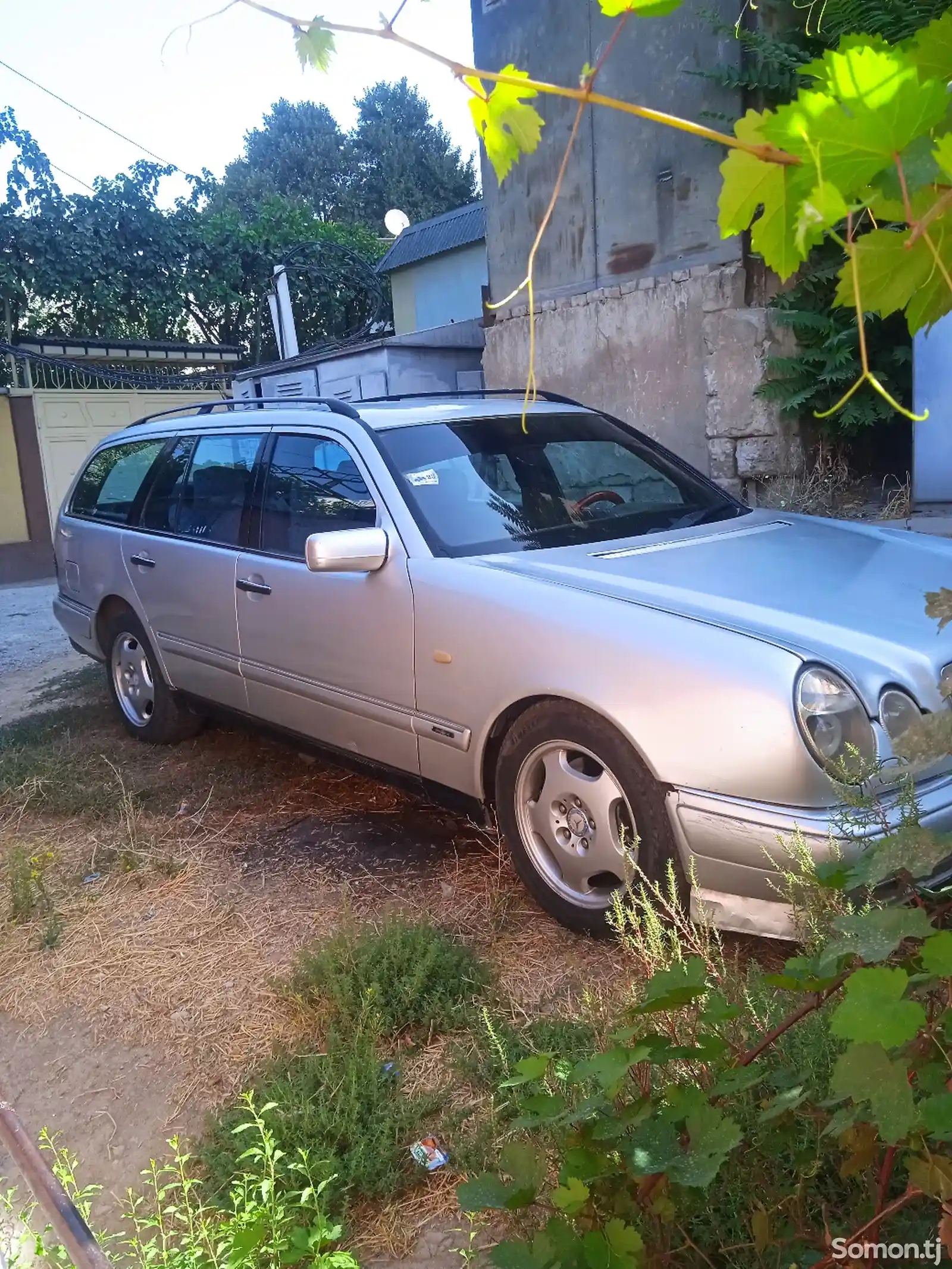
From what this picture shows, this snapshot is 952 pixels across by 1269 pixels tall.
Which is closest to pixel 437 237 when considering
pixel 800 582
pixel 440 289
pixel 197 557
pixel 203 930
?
pixel 440 289

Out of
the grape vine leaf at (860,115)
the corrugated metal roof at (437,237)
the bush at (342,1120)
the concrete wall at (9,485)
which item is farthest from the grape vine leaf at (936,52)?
the corrugated metal roof at (437,237)

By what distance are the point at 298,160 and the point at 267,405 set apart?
3837 centimetres

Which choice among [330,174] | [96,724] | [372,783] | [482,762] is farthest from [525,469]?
[330,174]

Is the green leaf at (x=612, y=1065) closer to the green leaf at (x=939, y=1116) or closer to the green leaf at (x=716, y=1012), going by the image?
the green leaf at (x=716, y=1012)

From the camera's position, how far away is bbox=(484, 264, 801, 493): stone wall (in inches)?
298

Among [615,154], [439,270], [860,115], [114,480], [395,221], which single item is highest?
[395,221]

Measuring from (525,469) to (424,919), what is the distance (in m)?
1.69

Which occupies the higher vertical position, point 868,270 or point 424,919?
point 868,270

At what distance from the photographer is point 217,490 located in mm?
4496

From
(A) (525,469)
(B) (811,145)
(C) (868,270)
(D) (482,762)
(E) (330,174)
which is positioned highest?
(E) (330,174)

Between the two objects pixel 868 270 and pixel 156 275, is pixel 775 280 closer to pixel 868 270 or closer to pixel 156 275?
pixel 868 270

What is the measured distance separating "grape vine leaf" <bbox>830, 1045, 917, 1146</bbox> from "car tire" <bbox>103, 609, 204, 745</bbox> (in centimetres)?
407

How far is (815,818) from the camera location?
2.38 metres

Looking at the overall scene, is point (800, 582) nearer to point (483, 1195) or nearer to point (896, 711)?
point (896, 711)
